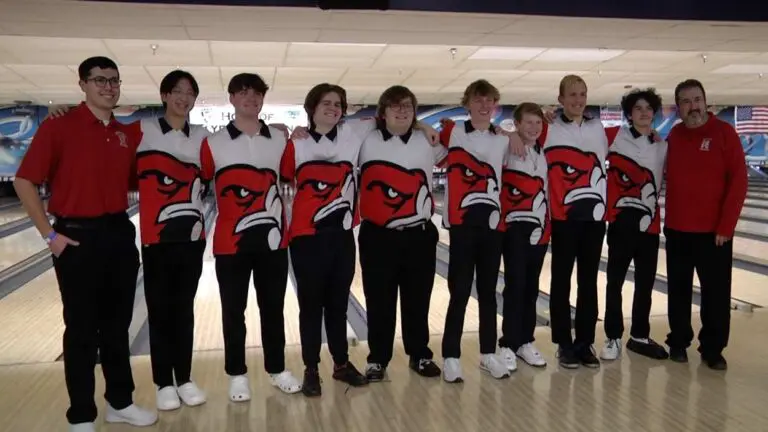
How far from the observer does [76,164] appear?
2.26 meters

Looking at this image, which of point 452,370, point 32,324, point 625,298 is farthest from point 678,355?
point 32,324

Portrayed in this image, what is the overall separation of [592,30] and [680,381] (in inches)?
104

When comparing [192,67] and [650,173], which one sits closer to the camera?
[650,173]

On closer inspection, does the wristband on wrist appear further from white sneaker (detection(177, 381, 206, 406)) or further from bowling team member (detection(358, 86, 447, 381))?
bowling team member (detection(358, 86, 447, 381))

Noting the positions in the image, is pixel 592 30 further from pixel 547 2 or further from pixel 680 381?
pixel 680 381

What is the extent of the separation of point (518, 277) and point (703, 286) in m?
0.88

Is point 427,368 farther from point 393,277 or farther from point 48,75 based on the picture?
point 48,75

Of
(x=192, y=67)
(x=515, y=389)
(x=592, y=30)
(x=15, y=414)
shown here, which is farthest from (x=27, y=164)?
(x=192, y=67)

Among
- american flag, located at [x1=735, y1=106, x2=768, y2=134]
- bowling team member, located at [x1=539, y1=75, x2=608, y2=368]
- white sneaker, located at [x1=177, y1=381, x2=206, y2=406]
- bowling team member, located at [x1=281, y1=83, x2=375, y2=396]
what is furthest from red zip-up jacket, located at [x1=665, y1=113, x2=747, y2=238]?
american flag, located at [x1=735, y1=106, x2=768, y2=134]

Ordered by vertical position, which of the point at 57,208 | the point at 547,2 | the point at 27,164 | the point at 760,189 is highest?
the point at 547,2

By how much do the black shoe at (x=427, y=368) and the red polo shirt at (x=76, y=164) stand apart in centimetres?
141

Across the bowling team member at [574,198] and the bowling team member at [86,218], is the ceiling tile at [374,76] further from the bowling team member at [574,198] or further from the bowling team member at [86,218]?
the bowling team member at [86,218]

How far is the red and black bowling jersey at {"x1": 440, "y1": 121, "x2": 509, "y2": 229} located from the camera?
2.81m

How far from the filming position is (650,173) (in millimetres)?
3070
